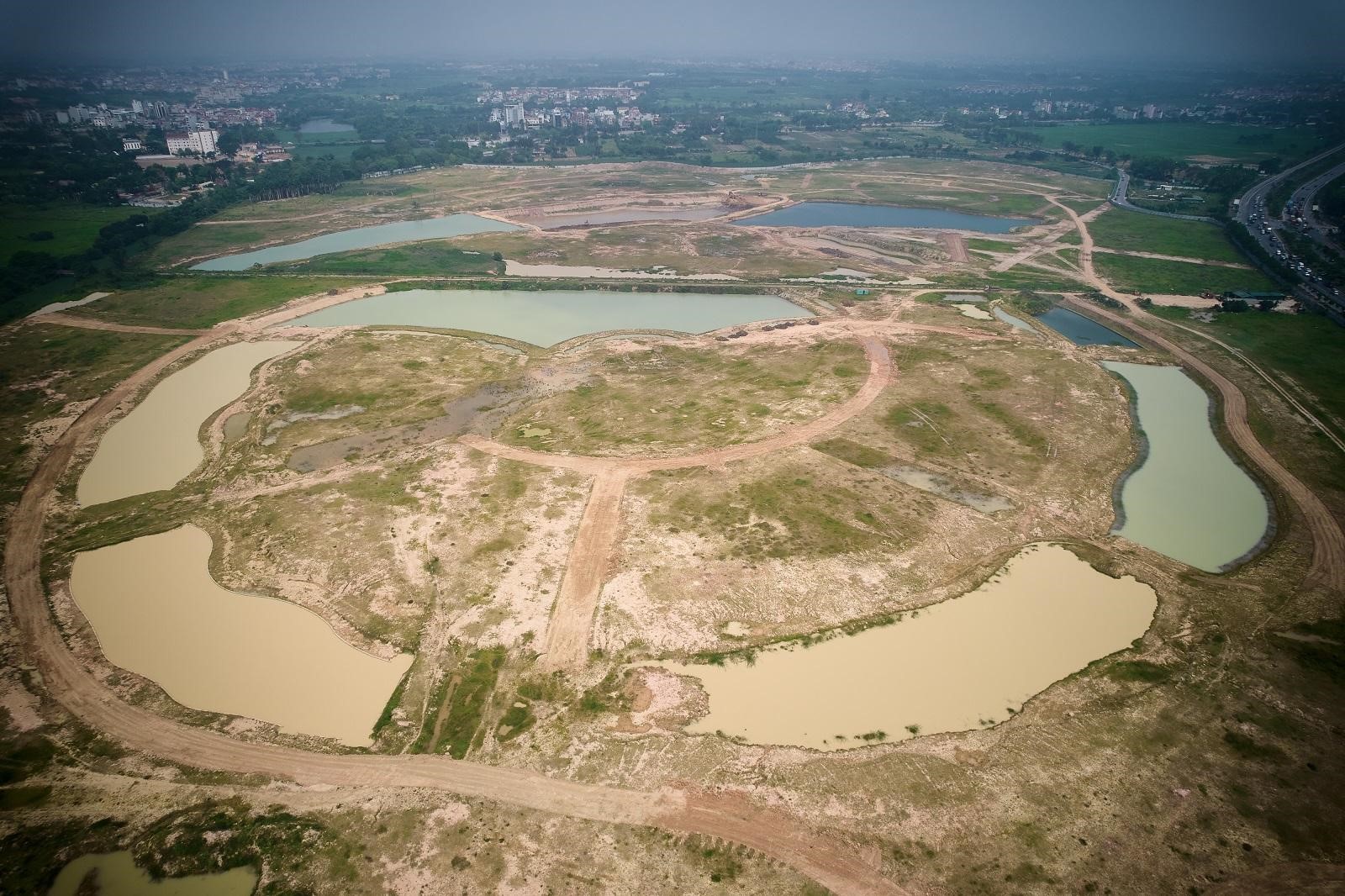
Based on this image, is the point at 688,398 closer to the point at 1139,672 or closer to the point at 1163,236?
the point at 1139,672

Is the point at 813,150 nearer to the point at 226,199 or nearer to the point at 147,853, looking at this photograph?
the point at 226,199

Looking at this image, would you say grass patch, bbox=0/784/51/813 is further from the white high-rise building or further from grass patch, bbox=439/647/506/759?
the white high-rise building

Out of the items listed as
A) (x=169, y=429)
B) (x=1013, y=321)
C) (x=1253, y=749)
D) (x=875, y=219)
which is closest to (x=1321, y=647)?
(x=1253, y=749)

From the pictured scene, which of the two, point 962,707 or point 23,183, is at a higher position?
point 23,183

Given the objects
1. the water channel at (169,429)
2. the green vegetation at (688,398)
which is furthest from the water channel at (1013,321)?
the water channel at (169,429)

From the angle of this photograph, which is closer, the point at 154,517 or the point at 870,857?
the point at 870,857

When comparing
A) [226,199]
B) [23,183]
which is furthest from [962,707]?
[23,183]

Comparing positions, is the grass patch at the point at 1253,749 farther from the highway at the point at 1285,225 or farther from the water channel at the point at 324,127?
the water channel at the point at 324,127

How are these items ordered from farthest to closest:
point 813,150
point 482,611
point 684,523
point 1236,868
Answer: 1. point 813,150
2. point 684,523
3. point 482,611
4. point 1236,868

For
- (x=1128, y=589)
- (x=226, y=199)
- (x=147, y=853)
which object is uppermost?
(x=226, y=199)
